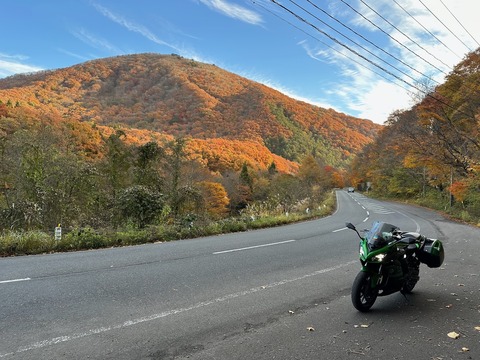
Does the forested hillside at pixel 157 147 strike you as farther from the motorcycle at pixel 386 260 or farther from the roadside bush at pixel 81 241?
the motorcycle at pixel 386 260

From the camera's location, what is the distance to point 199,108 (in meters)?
82.6

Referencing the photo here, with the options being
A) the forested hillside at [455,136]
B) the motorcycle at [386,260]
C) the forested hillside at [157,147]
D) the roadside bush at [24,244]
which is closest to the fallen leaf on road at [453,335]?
the motorcycle at [386,260]

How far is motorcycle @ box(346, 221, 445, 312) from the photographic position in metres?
4.34

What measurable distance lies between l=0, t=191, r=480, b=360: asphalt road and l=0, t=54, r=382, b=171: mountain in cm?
4752

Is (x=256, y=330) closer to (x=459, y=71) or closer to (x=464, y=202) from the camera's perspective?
(x=459, y=71)

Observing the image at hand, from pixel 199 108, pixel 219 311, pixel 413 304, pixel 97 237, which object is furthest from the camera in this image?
pixel 199 108

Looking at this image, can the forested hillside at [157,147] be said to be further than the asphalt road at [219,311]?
Yes

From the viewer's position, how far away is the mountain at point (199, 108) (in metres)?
70.2

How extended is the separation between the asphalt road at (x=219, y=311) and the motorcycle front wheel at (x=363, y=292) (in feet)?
0.42

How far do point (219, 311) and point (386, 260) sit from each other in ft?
7.68

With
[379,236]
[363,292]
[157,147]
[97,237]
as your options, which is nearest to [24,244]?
[97,237]

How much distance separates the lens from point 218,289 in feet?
17.1

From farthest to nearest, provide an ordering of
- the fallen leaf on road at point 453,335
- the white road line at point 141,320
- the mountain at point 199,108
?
the mountain at point 199,108
the fallen leaf on road at point 453,335
the white road line at point 141,320

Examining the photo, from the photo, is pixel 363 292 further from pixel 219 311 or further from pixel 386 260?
pixel 219 311
